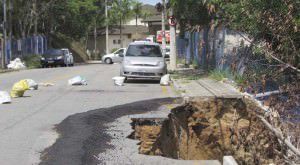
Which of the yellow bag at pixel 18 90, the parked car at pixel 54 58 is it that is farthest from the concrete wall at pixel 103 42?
the yellow bag at pixel 18 90

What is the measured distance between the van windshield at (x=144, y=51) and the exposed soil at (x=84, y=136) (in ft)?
29.4

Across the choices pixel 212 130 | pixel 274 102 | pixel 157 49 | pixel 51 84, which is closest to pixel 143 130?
pixel 212 130

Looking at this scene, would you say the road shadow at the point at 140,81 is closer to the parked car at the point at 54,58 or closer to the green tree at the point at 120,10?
Answer: the parked car at the point at 54,58

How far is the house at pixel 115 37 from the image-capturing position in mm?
92125

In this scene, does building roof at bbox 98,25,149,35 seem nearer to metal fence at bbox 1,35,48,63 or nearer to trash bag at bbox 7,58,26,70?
metal fence at bbox 1,35,48,63

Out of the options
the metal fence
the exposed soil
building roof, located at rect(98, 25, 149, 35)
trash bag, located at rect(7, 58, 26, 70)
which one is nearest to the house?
building roof, located at rect(98, 25, 149, 35)

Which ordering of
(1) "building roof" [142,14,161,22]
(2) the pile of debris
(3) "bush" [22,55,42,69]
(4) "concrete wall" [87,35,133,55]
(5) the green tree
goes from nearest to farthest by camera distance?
(2) the pile of debris, (3) "bush" [22,55,42,69], (5) the green tree, (1) "building roof" [142,14,161,22], (4) "concrete wall" [87,35,133,55]

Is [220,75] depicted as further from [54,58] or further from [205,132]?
[54,58]

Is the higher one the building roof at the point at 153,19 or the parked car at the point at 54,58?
the building roof at the point at 153,19

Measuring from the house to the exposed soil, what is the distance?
251ft

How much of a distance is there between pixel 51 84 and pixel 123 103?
277 inches

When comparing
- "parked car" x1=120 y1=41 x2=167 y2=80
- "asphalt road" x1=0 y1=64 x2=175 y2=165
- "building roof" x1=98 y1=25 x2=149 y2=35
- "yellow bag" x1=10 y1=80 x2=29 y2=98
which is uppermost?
"building roof" x1=98 y1=25 x2=149 y2=35

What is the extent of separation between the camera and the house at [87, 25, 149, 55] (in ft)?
302

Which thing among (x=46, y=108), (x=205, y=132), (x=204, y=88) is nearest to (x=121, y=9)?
(x=204, y=88)
